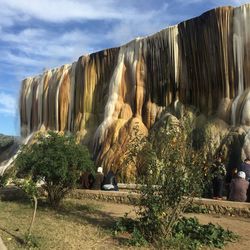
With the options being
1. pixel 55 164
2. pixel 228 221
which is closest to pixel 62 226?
pixel 55 164

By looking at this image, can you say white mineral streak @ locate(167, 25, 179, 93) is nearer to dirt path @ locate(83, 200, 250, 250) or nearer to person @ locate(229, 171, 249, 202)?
dirt path @ locate(83, 200, 250, 250)

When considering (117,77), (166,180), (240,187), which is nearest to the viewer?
(166,180)

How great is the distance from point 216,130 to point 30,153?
11.3 metres

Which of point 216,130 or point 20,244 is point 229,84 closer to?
point 216,130

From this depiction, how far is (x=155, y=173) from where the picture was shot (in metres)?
9.68

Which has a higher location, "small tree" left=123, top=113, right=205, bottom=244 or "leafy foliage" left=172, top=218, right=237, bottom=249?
"small tree" left=123, top=113, right=205, bottom=244

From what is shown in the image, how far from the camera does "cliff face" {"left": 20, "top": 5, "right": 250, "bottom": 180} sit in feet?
77.7

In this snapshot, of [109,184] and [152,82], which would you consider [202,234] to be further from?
[152,82]

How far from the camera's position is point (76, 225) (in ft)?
35.3

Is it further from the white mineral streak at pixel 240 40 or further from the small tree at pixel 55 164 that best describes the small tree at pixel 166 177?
the white mineral streak at pixel 240 40

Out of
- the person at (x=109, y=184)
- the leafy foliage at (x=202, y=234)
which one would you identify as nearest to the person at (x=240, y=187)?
the leafy foliage at (x=202, y=234)

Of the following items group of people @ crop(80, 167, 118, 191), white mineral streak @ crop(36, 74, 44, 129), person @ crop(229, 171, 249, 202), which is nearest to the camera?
person @ crop(229, 171, 249, 202)

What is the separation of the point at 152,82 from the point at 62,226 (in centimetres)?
1841

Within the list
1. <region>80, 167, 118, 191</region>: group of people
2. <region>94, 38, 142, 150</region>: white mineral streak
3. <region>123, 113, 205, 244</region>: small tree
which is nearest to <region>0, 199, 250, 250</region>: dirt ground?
<region>123, 113, 205, 244</region>: small tree
